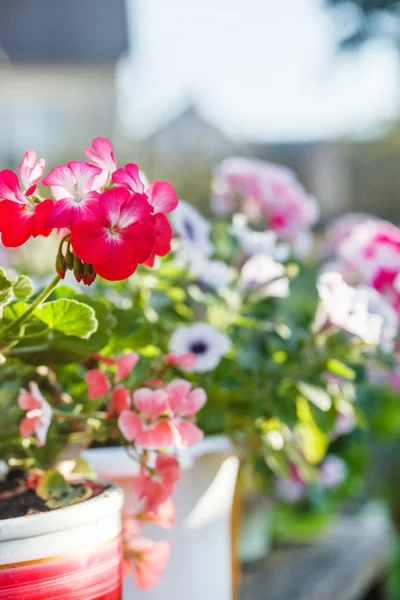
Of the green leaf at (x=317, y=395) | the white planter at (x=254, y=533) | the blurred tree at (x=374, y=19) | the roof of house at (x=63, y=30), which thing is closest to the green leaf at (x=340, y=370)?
the green leaf at (x=317, y=395)

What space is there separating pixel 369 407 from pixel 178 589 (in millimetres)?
423

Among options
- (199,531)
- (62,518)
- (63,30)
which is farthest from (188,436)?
(63,30)

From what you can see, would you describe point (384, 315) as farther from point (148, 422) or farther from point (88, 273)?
point (88, 273)

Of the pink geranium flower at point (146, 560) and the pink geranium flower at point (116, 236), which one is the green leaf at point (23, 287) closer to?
the pink geranium flower at point (116, 236)

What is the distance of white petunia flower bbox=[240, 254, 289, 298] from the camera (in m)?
0.99

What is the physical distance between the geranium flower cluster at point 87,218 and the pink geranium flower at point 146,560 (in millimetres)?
310

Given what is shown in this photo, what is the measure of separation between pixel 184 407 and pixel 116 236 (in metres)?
0.19

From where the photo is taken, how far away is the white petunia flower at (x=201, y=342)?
855 mm

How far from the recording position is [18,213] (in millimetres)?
530

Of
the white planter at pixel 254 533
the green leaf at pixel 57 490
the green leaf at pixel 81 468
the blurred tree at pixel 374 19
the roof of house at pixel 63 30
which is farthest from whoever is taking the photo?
the roof of house at pixel 63 30

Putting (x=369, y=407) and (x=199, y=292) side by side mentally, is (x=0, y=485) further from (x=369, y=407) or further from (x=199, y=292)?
(x=369, y=407)

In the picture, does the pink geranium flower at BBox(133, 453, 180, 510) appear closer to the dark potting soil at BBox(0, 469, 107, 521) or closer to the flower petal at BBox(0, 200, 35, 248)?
the dark potting soil at BBox(0, 469, 107, 521)

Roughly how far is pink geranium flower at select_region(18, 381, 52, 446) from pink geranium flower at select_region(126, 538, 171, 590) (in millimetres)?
150

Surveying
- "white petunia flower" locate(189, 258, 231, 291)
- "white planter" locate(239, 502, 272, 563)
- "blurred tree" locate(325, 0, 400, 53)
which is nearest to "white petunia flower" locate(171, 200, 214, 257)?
"white petunia flower" locate(189, 258, 231, 291)
